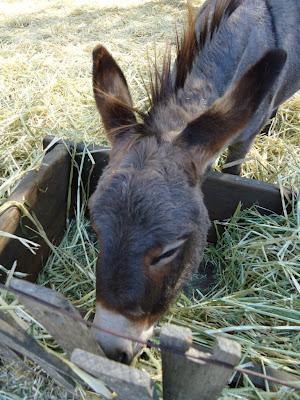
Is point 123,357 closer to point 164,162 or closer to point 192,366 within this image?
point 192,366

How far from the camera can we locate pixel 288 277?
9.09ft

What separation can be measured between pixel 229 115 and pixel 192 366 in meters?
1.29

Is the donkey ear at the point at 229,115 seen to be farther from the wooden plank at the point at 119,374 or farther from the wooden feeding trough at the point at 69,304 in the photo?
the wooden plank at the point at 119,374

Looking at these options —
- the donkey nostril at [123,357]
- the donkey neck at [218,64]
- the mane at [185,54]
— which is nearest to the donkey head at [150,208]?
the donkey nostril at [123,357]

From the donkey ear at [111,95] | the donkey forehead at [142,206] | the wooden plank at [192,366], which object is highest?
the donkey ear at [111,95]

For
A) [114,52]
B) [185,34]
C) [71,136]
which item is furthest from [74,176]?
[114,52]

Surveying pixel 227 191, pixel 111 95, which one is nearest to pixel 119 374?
pixel 111 95

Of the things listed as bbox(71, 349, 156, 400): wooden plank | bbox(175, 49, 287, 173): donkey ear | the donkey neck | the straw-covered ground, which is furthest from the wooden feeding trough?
bbox(175, 49, 287, 173): donkey ear

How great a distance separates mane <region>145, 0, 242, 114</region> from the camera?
8.37 feet

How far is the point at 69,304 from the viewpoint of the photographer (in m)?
1.58

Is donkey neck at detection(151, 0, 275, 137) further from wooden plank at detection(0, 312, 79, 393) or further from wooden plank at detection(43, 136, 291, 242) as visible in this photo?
wooden plank at detection(0, 312, 79, 393)

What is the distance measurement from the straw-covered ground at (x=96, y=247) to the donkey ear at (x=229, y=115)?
2.59 ft

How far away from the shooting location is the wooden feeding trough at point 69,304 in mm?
1399

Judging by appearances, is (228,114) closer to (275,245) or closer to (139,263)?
(139,263)
